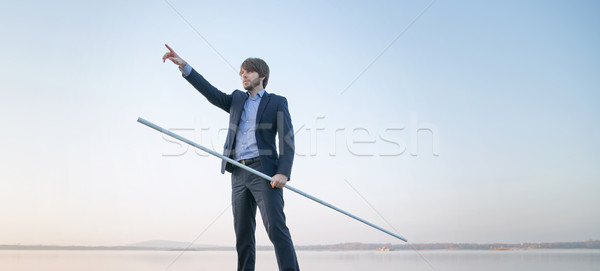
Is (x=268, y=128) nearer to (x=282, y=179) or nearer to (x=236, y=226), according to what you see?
(x=282, y=179)

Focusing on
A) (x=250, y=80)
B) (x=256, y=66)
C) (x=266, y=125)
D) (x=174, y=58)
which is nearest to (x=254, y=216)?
(x=266, y=125)

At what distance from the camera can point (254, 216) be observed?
315 cm

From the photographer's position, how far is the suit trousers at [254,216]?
9.57 ft

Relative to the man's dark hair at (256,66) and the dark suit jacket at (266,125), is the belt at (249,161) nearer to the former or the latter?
the dark suit jacket at (266,125)

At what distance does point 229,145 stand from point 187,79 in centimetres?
53

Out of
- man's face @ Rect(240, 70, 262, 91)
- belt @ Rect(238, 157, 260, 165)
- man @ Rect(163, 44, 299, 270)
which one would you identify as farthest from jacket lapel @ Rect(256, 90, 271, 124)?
belt @ Rect(238, 157, 260, 165)

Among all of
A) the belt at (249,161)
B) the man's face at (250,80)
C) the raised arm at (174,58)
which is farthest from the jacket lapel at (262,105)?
the raised arm at (174,58)

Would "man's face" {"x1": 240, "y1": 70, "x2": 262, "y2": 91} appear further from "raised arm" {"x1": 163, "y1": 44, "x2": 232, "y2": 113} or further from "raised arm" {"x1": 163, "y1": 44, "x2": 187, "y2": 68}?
"raised arm" {"x1": 163, "y1": 44, "x2": 187, "y2": 68}

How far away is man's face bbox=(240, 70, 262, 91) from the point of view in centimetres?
324

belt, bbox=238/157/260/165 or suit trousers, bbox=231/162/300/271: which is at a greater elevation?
belt, bbox=238/157/260/165

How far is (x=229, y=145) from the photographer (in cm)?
318

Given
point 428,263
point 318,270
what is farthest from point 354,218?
point 428,263

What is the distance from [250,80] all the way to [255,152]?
20.4 inches

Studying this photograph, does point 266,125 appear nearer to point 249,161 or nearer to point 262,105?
point 262,105
